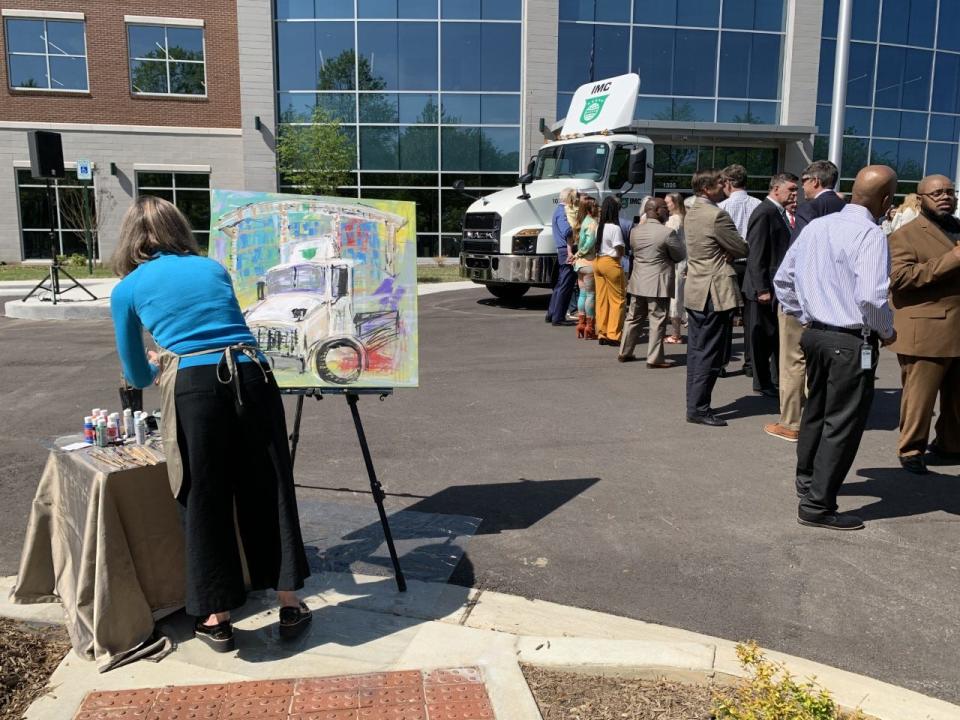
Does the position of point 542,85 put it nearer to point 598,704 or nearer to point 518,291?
point 518,291

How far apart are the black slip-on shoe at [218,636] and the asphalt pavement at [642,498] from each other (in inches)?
46.0

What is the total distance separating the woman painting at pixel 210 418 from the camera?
3.12m

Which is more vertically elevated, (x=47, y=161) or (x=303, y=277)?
(x=47, y=161)

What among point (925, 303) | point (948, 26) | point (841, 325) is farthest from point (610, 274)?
point (948, 26)

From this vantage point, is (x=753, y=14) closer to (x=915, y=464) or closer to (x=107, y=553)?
(x=915, y=464)

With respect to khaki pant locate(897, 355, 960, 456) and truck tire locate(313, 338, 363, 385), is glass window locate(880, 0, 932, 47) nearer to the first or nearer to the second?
khaki pant locate(897, 355, 960, 456)

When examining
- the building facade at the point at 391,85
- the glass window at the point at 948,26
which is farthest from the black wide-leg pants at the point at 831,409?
the glass window at the point at 948,26

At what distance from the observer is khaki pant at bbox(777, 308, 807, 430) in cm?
641

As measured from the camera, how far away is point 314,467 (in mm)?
5773

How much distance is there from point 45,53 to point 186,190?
601 centimetres

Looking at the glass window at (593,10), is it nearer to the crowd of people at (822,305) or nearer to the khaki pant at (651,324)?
the crowd of people at (822,305)

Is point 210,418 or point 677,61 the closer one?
point 210,418

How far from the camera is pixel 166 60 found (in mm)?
26219

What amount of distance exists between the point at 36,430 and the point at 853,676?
651cm
